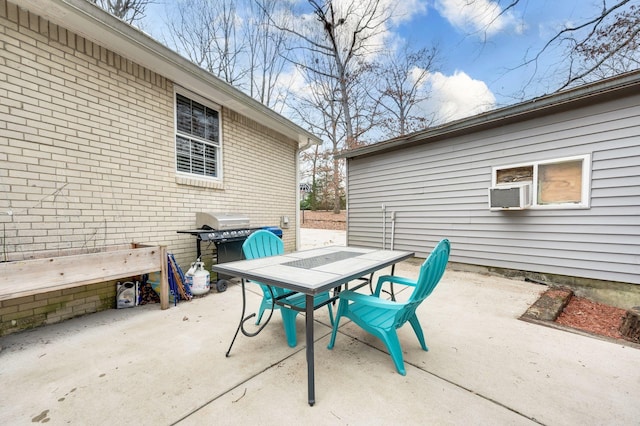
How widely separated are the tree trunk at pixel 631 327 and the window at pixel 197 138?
5.70 meters

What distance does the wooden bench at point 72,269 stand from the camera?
206 cm

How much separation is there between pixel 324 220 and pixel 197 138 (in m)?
12.3

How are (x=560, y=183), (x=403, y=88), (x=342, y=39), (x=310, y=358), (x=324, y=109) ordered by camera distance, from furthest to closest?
(x=324, y=109), (x=403, y=88), (x=342, y=39), (x=560, y=183), (x=310, y=358)

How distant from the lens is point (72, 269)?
2.34 meters

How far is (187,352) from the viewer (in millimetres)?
2107

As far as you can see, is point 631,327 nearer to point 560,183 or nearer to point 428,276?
point 560,183

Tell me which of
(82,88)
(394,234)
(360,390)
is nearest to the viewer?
(360,390)

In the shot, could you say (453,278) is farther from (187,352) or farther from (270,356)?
(187,352)

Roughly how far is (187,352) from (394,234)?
4764 millimetres

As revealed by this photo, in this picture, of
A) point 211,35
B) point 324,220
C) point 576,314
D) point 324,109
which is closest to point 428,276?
point 576,314

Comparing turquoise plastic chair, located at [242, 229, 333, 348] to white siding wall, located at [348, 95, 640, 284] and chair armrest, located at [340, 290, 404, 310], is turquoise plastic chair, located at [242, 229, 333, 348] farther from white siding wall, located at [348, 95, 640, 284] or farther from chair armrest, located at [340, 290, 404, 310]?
white siding wall, located at [348, 95, 640, 284]

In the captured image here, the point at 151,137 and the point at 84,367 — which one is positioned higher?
the point at 151,137

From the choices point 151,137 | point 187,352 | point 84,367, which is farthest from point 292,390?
Result: point 151,137

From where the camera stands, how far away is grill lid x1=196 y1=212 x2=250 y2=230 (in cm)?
381
